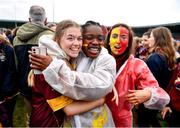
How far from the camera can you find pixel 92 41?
2.12m

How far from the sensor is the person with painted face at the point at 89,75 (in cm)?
188

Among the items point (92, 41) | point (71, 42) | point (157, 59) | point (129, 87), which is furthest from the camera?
point (157, 59)

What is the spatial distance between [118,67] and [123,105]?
13.3 inches

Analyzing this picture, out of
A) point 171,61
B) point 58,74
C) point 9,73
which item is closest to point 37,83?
point 58,74

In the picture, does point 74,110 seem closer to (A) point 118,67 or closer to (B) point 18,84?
(A) point 118,67

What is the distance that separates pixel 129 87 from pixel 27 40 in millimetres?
1768

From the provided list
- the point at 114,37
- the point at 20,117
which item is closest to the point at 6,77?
the point at 114,37

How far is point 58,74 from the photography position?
1878 mm

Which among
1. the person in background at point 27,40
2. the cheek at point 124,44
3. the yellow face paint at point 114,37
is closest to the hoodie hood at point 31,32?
the person in background at point 27,40

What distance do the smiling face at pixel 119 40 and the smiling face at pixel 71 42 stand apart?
590 millimetres

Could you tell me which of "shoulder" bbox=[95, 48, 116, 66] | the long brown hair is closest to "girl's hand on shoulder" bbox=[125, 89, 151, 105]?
"shoulder" bbox=[95, 48, 116, 66]

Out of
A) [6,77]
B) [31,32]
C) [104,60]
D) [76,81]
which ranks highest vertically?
[31,32]

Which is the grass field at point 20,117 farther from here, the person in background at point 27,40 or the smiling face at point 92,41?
the smiling face at point 92,41

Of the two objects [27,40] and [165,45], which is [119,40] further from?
[165,45]
